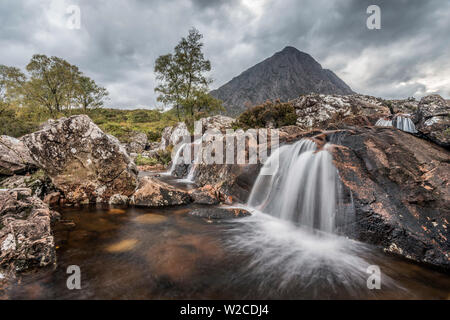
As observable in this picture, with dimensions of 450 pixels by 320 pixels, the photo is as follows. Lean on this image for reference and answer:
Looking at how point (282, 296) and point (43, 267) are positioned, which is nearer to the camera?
point (282, 296)

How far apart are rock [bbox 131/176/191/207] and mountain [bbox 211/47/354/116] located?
100 m

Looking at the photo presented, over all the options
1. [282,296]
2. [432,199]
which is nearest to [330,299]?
[282,296]

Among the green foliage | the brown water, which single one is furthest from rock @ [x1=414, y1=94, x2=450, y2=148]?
the green foliage

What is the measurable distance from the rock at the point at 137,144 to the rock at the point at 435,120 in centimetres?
2984

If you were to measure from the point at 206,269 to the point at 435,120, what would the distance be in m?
7.77

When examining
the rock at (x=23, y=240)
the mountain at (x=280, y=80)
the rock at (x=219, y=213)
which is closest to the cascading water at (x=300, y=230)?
the rock at (x=219, y=213)

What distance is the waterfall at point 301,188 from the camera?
4715mm

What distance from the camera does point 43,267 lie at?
2.85m

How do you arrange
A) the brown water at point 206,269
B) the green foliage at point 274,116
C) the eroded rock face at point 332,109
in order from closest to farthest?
1. the brown water at point 206,269
2. the eroded rock face at point 332,109
3. the green foliage at point 274,116

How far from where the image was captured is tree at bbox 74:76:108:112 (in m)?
23.7

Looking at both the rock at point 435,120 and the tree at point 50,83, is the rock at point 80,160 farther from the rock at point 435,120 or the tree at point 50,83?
the tree at point 50,83
